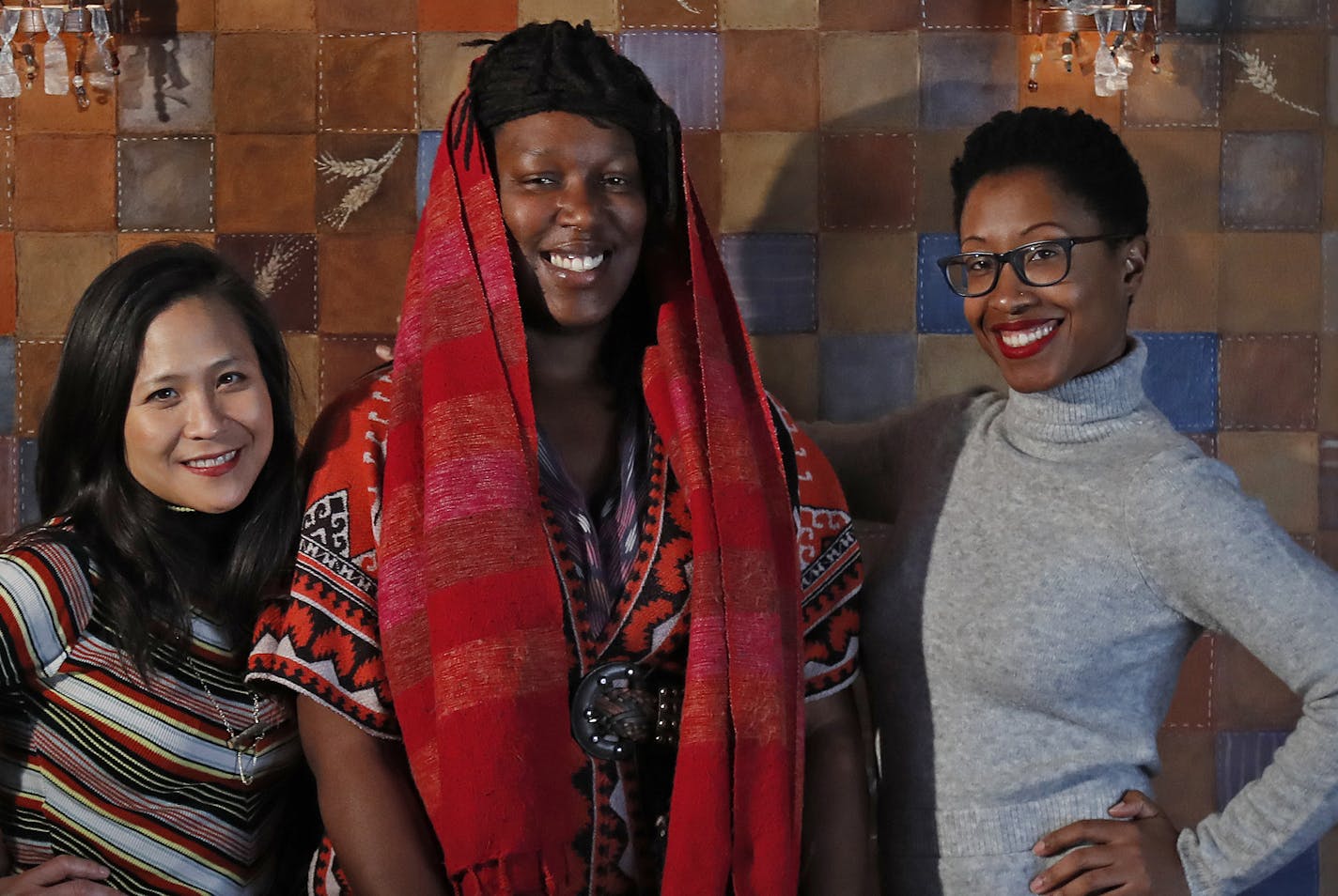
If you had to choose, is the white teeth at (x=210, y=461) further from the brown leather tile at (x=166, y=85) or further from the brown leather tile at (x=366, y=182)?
the brown leather tile at (x=166, y=85)

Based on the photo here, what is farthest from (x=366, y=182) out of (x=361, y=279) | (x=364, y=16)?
(x=364, y=16)

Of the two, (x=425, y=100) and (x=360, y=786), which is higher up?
(x=425, y=100)

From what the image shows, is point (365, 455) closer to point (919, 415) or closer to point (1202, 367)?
point (919, 415)

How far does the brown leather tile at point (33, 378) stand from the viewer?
2197 millimetres

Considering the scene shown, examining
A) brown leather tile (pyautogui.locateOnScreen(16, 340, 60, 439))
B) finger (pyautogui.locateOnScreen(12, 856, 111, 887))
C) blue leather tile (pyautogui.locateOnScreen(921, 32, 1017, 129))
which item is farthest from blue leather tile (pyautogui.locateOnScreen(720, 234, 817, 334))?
finger (pyautogui.locateOnScreen(12, 856, 111, 887))

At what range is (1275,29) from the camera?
2178mm

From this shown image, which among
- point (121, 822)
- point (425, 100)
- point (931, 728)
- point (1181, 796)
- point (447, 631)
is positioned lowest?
point (1181, 796)

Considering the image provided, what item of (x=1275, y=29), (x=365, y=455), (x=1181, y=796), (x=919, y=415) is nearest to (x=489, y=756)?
(x=365, y=455)

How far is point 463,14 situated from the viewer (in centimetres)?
216

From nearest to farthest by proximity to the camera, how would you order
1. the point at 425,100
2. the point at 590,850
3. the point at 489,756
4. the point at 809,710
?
the point at 489,756, the point at 590,850, the point at 809,710, the point at 425,100

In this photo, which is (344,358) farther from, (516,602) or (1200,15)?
(1200,15)

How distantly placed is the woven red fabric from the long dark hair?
0.21 m

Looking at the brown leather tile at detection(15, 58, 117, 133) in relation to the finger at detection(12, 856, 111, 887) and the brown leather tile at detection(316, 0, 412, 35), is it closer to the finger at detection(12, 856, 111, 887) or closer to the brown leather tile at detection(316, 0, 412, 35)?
the brown leather tile at detection(316, 0, 412, 35)

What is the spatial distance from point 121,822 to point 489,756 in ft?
1.64
